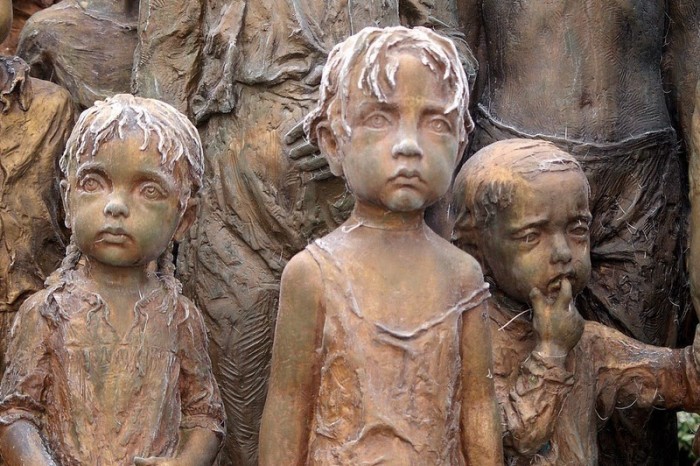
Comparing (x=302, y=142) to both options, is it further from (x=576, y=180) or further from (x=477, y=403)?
(x=477, y=403)

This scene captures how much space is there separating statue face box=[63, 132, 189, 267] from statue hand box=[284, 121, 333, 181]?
30.1 inches

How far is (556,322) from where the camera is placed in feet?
17.2

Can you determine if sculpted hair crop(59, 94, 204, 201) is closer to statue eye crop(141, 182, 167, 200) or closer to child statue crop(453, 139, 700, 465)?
statue eye crop(141, 182, 167, 200)

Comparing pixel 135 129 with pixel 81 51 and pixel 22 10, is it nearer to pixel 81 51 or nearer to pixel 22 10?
pixel 81 51

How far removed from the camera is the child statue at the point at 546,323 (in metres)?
5.26

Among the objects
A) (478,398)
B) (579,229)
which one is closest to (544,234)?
(579,229)

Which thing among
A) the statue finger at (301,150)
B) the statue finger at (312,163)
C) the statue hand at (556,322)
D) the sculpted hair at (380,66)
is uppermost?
the sculpted hair at (380,66)

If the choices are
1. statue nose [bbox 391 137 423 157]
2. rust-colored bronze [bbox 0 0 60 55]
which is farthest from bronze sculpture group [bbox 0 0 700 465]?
rust-colored bronze [bbox 0 0 60 55]

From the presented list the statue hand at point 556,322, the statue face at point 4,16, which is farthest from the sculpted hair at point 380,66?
the statue face at point 4,16

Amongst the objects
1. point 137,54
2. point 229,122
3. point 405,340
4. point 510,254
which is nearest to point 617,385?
point 510,254

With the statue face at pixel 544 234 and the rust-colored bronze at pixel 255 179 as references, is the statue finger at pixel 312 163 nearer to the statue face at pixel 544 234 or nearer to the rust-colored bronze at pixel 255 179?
the rust-colored bronze at pixel 255 179

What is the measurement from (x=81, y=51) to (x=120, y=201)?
189 cm

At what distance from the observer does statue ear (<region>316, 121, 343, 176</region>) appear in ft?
15.7

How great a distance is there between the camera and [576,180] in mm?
5332
